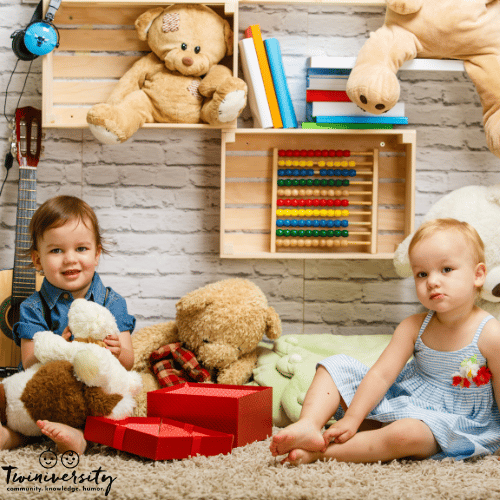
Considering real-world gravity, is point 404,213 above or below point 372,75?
below

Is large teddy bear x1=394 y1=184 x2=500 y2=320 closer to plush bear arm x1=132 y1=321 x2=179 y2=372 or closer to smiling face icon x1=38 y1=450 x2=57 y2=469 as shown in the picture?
plush bear arm x1=132 y1=321 x2=179 y2=372

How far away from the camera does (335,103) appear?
1615 mm

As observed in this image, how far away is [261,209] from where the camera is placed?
1786 mm

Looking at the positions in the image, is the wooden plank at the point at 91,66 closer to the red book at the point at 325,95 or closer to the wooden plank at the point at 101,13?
the wooden plank at the point at 101,13

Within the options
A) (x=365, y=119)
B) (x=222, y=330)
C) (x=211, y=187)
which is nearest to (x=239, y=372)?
(x=222, y=330)

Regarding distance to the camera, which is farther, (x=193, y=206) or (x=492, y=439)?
(x=193, y=206)

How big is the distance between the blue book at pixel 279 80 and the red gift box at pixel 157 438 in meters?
1.00

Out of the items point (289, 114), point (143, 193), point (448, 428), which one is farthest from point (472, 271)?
point (143, 193)

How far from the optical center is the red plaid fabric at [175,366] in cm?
143

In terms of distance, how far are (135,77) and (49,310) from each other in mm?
821

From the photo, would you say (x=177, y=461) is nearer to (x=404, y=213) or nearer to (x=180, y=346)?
(x=180, y=346)

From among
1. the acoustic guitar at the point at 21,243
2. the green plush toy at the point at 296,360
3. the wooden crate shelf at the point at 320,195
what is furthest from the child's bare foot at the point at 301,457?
the acoustic guitar at the point at 21,243

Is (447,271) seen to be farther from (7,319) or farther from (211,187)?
(7,319)

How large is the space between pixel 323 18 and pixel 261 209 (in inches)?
27.5
